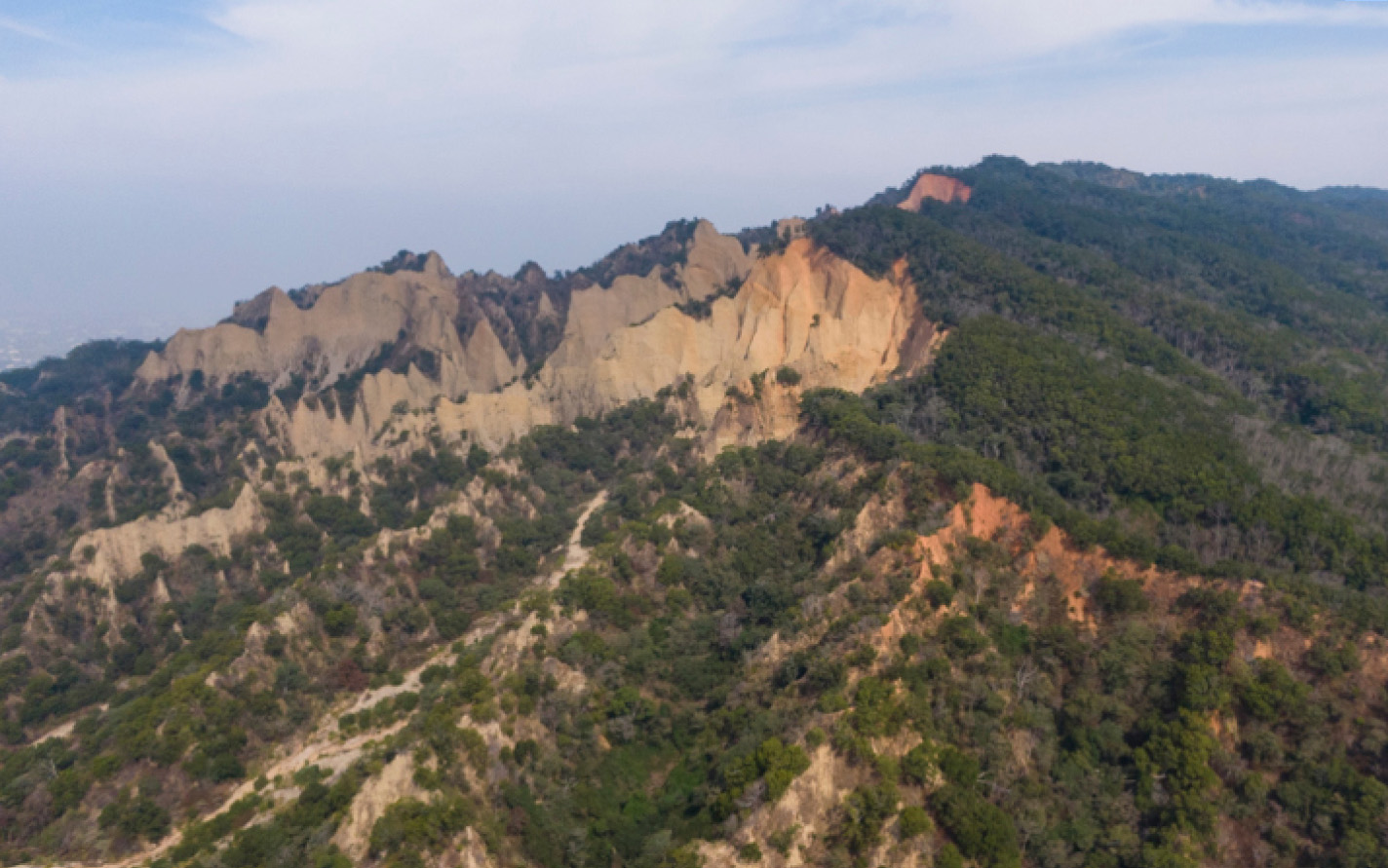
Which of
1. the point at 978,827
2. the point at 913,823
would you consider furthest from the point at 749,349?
the point at 978,827

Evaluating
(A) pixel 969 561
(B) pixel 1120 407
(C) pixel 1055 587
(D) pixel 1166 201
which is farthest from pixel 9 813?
(D) pixel 1166 201

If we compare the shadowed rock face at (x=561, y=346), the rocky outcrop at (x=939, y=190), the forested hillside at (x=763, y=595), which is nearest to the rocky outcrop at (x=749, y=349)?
the shadowed rock face at (x=561, y=346)

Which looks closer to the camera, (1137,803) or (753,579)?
(1137,803)

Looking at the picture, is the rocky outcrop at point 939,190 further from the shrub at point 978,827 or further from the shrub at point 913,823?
the shrub at point 913,823

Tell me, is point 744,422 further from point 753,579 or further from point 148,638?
point 148,638

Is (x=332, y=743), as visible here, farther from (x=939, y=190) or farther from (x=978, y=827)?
(x=939, y=190)
